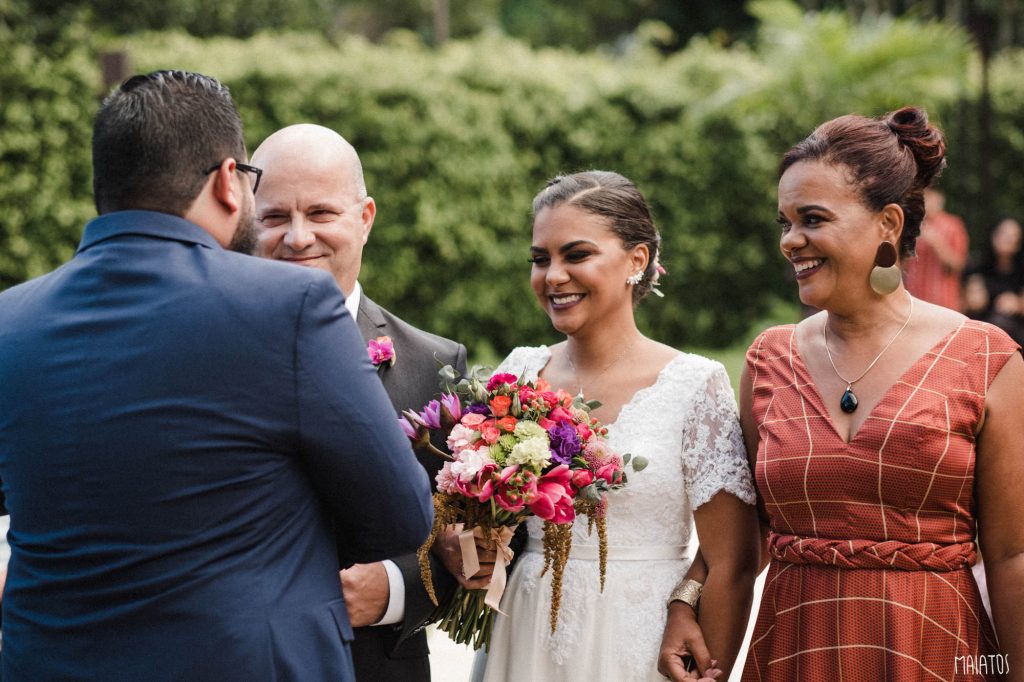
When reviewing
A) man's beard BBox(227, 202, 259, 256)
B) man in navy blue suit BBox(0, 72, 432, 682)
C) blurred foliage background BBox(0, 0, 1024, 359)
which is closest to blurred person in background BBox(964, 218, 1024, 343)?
blurred foliage background BBox(0, 0, 1024, 359)

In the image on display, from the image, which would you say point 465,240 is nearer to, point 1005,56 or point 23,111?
Result: point 23,111

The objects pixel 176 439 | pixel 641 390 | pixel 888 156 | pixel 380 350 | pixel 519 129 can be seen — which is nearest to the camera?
pixel 176 439

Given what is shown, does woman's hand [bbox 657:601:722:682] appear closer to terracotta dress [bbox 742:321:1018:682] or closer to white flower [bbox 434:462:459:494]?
terracotta dress [bbox 742:321:1018:682]

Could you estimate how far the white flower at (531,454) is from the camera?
9.45 ft

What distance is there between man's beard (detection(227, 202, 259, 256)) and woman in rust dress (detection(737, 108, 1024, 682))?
1.58 metres

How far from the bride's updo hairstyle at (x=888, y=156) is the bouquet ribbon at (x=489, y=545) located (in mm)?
1445

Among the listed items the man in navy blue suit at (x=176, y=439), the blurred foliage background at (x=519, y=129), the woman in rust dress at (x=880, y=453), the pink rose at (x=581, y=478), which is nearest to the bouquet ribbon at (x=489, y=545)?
the pink rose at (x=581, y=478)

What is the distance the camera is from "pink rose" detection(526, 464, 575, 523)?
2918mm

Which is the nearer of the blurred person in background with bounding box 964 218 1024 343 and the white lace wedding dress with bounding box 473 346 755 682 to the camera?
the white lace wedding dress with bounding box 473 346 755 682

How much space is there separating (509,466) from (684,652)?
84cm

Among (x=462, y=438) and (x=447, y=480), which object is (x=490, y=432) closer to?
(x=462, y=438)

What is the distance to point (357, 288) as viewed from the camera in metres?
3.47

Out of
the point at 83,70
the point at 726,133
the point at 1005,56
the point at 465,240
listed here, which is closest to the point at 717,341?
the point at 726,133

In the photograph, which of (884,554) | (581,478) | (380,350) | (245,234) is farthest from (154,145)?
(884,554)
